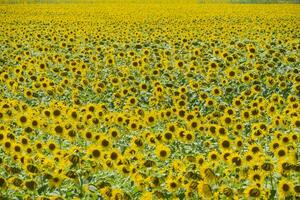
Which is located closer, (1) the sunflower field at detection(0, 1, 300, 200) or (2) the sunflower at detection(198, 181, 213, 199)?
(2) the sunflower at detection(198, 181, 213, 199)

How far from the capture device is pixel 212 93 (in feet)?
32.4

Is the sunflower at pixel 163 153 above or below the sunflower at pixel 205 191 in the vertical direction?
below

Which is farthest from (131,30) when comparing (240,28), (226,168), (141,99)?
(226,168)

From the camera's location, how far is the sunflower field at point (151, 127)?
17.7 ft

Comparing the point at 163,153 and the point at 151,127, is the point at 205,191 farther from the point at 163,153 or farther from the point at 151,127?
the point at 151,127

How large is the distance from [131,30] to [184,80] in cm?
990

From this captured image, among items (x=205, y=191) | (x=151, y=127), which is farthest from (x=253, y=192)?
(x=151, y=127)

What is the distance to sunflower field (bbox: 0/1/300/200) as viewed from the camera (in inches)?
213

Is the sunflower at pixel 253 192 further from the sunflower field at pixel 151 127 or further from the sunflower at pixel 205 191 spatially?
the sunflower at pixel 205 191

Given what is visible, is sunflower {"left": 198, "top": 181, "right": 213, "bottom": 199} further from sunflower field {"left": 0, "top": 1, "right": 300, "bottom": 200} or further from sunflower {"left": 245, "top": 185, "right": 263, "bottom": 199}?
sunflower {"left": 245, "top": 185, "right": 263, "bottom": 199}

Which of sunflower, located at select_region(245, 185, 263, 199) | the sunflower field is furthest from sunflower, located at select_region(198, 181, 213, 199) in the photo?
sunflower, located at select_region(245, 185, 263, 199)

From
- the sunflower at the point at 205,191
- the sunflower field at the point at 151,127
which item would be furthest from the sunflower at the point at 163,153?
the sunflower at the point at 205,191

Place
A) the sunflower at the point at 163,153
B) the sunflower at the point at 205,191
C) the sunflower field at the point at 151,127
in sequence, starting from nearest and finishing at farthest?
1. the sunflower at the point at 205,191
2. the sunflower field at the point at 151,127
3. the sunflower at the point at 163,153

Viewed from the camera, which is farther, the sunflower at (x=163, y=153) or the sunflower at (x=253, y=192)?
the sunflower at (x=163, y=153)
